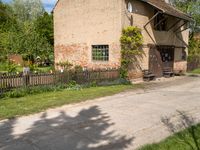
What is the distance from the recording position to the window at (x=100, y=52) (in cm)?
1890

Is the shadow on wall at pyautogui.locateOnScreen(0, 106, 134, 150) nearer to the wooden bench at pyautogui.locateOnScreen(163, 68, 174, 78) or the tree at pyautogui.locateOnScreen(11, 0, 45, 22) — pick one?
the wooden bench at pyautogui.locateOnScreen(163, 68, 174, 78)

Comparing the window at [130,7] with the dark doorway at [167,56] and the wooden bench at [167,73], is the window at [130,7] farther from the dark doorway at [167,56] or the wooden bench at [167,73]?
the wooden bench at [167,73]

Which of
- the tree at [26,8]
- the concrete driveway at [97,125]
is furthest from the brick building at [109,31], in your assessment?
the tree at [26,8]

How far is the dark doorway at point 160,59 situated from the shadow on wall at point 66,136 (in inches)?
510

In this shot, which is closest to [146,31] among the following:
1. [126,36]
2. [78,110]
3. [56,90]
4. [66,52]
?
[126,36]

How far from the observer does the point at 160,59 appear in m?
21.8

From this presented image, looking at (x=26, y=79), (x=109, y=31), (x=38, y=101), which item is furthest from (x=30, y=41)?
(x=38, y=101)

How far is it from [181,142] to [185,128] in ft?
4.32

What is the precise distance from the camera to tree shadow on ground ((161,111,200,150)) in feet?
20.4

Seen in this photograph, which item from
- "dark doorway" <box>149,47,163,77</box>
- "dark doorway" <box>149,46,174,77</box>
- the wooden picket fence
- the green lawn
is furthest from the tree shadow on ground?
"dark doorway" <box>149,46,174,77</box>

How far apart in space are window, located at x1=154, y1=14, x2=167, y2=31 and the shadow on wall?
47.3 feet

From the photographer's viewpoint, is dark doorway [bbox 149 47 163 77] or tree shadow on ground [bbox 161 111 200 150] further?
dark doorway [bbox 149 47 163 77]

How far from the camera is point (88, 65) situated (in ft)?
65.3

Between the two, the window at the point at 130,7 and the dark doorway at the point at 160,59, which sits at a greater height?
the window at the point at 130,7
